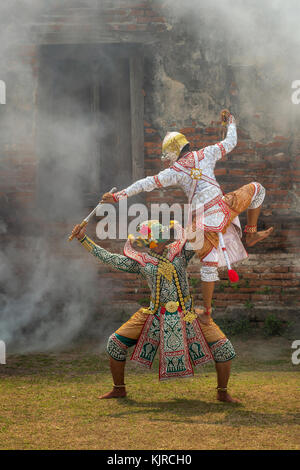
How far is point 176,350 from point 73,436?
45.0 inches

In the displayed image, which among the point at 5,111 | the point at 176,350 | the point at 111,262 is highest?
the point at 5,111

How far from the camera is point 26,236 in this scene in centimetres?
692

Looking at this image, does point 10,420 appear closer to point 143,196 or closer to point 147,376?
point 147,376

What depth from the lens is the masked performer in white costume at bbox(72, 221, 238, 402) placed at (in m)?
4.54

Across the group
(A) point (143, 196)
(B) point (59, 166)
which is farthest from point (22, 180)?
(A) point (143, 196)

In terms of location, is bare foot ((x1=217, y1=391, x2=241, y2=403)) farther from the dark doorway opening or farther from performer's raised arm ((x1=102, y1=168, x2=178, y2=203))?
the dark doorway opening

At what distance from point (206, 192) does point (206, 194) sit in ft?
0.06

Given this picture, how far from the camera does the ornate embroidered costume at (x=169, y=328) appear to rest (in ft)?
14.9

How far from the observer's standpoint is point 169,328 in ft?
14.9

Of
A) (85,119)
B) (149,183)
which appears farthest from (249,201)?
(85,119)

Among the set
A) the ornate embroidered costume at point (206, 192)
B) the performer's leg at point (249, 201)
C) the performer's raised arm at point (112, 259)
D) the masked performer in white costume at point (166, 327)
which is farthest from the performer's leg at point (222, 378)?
the performer's leg at point (249, 201)

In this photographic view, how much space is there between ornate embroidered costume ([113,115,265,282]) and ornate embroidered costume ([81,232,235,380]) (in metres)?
0.21

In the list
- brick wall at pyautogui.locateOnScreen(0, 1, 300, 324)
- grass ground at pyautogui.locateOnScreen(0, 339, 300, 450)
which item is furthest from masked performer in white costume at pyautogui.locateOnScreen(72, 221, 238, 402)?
brick wall at pyautogui.locateOnScreen(0, 1, 300, 324)

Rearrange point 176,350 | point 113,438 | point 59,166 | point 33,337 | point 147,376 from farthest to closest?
1. point 59,166
2. point 33,337
3. point 147,376
4. point 176,350
5. point 113,438
